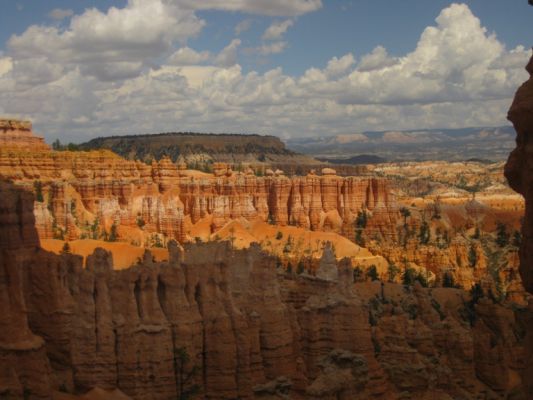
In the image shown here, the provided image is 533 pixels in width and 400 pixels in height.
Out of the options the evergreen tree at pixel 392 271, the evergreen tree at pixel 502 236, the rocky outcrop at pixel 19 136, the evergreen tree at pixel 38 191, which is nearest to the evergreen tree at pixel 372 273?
the evergreen tree at pixel 392 271

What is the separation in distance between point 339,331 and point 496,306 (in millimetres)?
17807

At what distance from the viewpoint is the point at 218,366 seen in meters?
29.2

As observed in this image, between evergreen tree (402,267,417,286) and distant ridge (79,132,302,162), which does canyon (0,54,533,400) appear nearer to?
evergreen tree (402,267,417,286)

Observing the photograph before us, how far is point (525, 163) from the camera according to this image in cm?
1620

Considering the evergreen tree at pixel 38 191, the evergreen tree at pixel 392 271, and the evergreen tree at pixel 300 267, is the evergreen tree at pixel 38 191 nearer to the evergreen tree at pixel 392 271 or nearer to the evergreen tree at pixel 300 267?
the evergreen tree at pixel 300 267

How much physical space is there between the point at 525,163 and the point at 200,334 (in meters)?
15.9

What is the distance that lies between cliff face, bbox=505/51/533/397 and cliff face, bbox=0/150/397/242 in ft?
189

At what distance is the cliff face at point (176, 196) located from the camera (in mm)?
76375

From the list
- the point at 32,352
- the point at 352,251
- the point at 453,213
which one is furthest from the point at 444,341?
the point at 453,213

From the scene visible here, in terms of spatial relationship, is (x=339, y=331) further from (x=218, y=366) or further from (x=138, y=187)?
(x=138, y=187)

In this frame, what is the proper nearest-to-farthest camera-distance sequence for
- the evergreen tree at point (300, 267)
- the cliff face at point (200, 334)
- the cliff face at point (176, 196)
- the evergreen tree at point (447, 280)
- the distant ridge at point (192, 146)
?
1. the cliff face at point (200, 334)
2. the evergreen tree at point (300, 267)
3. the evergreen tree at point (447, 280)
4. the cliff face at point (176, 196)
5. the distant ridge at point (192, 146)

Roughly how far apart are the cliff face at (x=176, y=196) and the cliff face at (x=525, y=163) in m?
57.6

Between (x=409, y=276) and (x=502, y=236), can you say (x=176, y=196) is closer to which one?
(x=409, y=276)

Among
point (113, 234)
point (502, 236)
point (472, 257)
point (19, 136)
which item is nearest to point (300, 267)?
point (472, 257)
